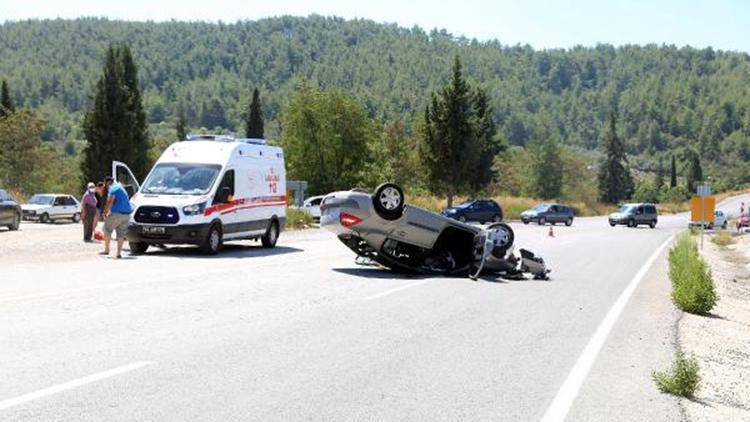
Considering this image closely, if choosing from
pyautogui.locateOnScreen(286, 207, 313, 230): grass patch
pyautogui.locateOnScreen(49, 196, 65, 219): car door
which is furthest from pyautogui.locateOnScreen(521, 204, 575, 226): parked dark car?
pyautogui.locateOnScreen(49, 196, 65, 219): car door

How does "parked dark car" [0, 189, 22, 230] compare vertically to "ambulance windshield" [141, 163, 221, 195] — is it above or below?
below

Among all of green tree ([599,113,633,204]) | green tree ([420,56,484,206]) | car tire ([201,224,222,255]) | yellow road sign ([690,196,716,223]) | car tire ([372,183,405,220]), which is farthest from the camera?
green tree ([599,113,633,204])

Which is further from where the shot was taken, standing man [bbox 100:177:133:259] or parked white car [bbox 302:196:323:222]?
parked white car [bbox 302:196:323:222]

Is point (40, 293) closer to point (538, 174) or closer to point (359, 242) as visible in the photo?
point (359, 242)

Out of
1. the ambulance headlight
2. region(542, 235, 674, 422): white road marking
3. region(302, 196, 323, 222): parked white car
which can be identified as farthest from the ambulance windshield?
region(302, 196, 323, 222): parked white car

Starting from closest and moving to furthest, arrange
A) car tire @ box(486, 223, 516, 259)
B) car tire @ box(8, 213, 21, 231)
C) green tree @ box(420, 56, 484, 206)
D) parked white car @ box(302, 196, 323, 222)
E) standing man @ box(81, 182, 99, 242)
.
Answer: car tire @ box(486, 223, 516, 259) → standing man @ box(81, 182, 99, 242) → car tire @ box(8, 213, 21, 231) → parked white car @ box(302, 196, 323, 222) → green tree @ box(420, 56, 484, 206)

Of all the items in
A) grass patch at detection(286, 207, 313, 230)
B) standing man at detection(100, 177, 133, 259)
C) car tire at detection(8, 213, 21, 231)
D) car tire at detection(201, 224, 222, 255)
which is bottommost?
grass patch at detection(286, 207, 313, 230)

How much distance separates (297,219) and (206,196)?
18520 mm

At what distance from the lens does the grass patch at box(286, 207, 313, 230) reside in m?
38.2

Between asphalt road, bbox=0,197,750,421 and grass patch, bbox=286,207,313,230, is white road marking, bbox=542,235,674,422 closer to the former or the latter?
asphalt road, bbox=0,197,750,421

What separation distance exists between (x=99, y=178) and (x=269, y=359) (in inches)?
2445

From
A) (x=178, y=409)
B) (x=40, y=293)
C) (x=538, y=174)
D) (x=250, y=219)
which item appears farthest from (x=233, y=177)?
(x=538, y=174)

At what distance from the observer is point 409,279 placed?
53.9 feet

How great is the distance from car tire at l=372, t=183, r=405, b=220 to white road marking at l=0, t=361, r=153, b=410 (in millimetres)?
9649
